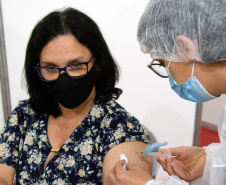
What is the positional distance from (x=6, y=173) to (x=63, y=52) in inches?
28.9

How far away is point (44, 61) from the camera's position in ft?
4.10

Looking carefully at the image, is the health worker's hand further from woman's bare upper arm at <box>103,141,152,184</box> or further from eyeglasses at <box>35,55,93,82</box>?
eyeglasses at <box>35,55,93,82</box>

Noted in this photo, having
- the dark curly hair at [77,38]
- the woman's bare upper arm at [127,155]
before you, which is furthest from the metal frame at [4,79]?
the woman's bare upper arm at [127,155]

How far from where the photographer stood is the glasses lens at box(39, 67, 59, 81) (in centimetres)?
123

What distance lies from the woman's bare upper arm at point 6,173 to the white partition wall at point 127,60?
781 millimetres

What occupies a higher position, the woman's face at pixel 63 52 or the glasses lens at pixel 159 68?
the woman's face at pixel 63 52

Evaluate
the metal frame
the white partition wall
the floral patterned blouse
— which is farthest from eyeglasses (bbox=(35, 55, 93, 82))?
the metal frame

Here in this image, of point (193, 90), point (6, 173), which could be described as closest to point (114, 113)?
point (193, 90)

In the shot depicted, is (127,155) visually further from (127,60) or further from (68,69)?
(127,60)

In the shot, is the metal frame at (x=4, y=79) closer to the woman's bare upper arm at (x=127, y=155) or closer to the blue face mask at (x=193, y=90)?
the woman's bare upper arm at (x=127, y=155)

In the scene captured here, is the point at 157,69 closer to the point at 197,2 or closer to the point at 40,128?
the point at 197,2

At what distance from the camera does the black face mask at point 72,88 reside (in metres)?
1.21

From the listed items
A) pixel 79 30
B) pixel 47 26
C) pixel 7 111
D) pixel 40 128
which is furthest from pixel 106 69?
pixel 7 111

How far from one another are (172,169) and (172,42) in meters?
0.56
